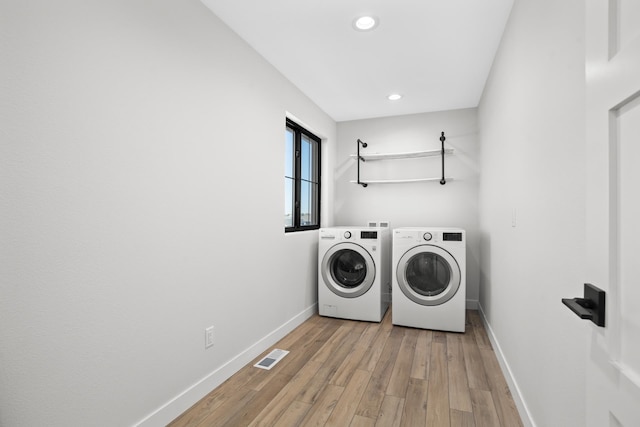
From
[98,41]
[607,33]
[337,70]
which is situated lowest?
[607,33]

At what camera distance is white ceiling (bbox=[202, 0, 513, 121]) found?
78.4 inches

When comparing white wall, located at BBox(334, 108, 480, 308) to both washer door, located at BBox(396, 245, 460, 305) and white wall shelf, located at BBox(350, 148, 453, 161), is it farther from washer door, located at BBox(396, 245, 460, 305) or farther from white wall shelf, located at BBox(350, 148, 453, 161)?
washer door, located at BBox(396, 245, 460, 305)

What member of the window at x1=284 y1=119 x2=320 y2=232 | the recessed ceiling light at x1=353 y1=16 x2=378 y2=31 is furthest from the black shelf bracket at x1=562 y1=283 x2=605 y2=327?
the window at x1=284 y1=119 x2=320 y2=232

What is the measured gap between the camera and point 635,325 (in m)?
0.58

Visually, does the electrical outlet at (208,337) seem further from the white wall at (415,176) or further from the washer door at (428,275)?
the white wall at (415,176)

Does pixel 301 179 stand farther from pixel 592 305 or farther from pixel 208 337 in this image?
pixel 592 305

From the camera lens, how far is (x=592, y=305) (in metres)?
0.70

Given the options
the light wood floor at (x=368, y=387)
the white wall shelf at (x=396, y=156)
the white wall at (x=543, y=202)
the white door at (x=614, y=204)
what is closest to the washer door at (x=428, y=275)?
the light wood floor at (x=368, y=387)

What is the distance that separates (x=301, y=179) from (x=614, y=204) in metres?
2.99

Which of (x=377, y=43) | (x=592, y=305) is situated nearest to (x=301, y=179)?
(x=377, y=43)

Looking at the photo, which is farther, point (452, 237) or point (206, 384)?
point (452, 237)

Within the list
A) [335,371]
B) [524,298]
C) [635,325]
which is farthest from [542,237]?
[335,371]

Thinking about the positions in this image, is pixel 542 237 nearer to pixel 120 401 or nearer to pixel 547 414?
pixel 547 414

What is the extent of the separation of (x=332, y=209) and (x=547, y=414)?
3.11 m
